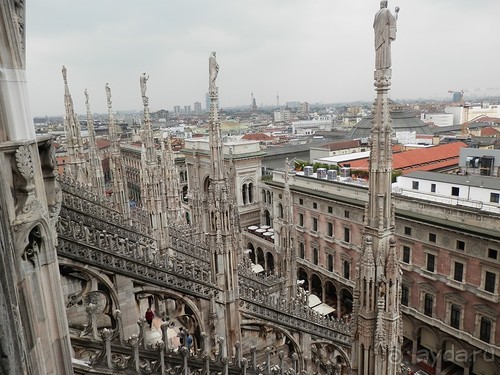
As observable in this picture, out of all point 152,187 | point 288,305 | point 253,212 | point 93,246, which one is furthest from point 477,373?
point 253,212

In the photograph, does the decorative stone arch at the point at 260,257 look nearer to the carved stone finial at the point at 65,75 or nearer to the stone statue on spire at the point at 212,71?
the carved stone finial at the point at 65,75

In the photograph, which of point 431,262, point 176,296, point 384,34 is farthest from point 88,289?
point 431,262

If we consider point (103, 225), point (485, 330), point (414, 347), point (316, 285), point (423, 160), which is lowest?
point (414, 347)

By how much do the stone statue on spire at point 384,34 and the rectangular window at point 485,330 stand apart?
22.0 metres

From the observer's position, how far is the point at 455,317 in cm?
2500

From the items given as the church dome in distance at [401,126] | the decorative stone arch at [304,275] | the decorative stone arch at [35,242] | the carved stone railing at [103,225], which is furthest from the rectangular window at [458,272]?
the church dome in distance at [401,126]

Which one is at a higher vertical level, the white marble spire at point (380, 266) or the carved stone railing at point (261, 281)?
the white marble spire at point (380, 266)

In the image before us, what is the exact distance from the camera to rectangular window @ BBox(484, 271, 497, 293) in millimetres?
22602

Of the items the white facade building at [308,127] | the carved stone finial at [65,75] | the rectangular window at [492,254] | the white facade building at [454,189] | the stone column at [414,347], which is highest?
the carved stone finial at [65,75]

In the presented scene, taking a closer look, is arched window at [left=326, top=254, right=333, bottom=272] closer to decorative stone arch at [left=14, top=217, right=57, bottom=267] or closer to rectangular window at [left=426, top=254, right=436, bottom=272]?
rectangular window at [left=426, top=254, right=436, bottom=272]

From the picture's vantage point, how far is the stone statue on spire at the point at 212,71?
1267 cm

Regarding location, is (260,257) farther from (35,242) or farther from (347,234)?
(35,242)

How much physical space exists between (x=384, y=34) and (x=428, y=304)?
78.6 ft

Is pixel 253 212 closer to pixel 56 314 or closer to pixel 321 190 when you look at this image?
pixel 321 190
